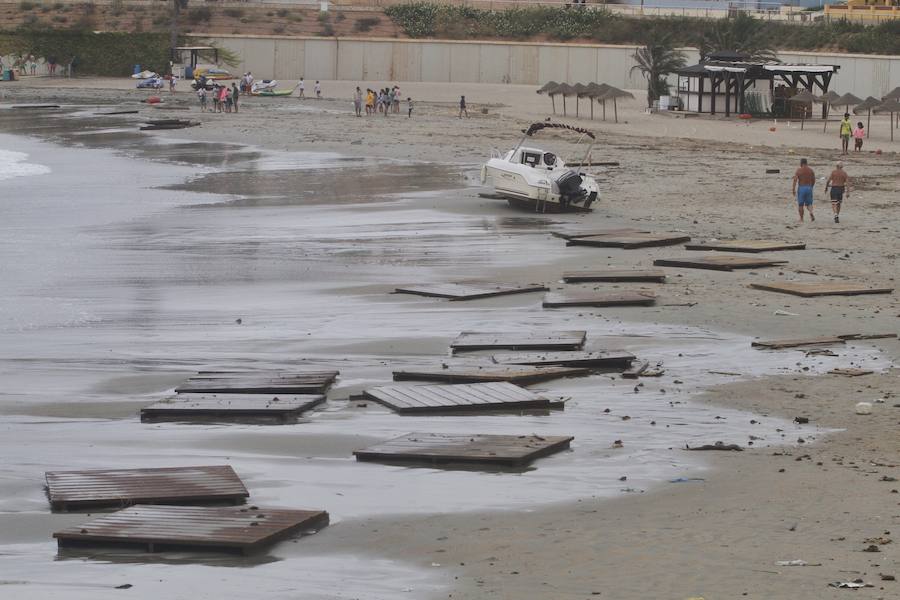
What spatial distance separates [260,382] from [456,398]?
206 centimetres

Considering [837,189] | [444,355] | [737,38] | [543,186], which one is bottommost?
[444,355]

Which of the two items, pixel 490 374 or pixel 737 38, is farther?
pixel 737 38

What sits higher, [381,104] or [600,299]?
[381,104]

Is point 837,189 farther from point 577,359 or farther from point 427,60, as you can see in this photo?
point 427,60

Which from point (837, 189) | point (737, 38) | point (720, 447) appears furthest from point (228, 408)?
point (737, 38)

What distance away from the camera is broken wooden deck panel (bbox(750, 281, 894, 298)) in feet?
64.1

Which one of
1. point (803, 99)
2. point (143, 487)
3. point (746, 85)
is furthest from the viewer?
point (746, 85)

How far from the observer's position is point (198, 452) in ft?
38.7

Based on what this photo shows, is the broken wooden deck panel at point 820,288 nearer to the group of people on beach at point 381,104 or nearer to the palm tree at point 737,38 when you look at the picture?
the group of people on beach at point 381,104

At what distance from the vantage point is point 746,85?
209 feet

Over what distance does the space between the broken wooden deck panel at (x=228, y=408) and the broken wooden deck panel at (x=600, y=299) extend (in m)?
6.21

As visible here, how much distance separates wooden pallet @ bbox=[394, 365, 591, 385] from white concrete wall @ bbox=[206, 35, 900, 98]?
8113 centimetres

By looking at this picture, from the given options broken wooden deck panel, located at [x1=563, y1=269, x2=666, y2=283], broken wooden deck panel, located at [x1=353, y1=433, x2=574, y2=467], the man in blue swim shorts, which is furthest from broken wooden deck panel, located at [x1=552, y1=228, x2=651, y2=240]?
broken wooden deck panel, located at [x1=353, y1=433, x2=574, y2=467]

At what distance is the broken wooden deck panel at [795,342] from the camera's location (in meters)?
16.2
